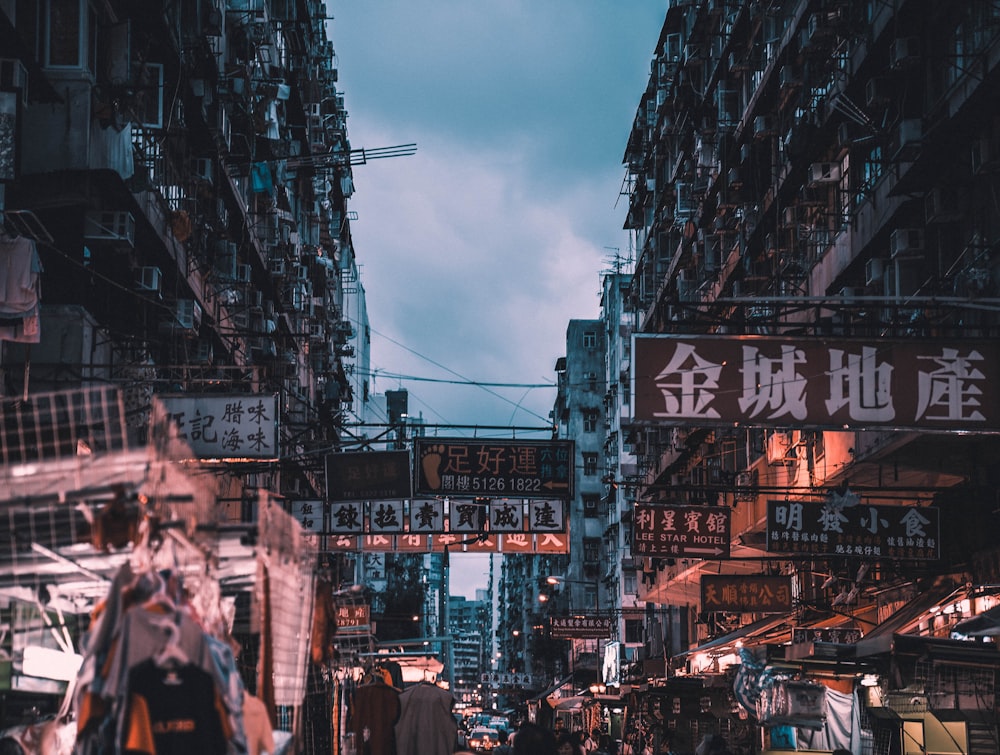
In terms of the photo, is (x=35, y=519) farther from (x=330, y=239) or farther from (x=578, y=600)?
(x=578, y=600)

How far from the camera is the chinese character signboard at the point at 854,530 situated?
17.7 metres

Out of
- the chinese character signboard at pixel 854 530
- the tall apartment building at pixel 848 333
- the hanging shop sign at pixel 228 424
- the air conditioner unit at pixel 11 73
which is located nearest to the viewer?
the tall apartment building at pixel 848 333

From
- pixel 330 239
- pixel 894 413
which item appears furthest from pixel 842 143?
pixel 330 239

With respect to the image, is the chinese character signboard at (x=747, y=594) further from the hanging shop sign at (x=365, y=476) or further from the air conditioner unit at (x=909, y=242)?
the air conditioner unit at (x=909, y=242)

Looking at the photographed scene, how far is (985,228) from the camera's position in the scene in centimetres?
1638

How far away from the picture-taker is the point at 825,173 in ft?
73.7

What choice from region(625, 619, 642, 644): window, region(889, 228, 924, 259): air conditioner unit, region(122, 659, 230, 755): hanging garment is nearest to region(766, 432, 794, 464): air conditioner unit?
region(889, 228, 924, 259): air conditioner unit

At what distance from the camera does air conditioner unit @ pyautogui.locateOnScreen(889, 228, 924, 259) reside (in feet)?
59.7

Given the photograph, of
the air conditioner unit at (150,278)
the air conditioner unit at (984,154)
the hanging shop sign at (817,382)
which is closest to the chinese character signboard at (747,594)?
the air conditioner unit at (984,154)

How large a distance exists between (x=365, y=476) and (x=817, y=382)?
11.8 meters

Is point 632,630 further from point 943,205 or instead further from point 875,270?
point 943,205

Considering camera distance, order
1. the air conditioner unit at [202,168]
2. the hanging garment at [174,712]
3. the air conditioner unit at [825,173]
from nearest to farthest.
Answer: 1. the hanging garment at [174,712]
2. the air conditioner unit at [825,173]
3. the air conditioner unit at [202,168]

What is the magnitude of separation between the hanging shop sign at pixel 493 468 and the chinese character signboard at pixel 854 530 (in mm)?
5711

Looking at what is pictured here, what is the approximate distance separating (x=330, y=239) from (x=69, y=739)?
144 feet
